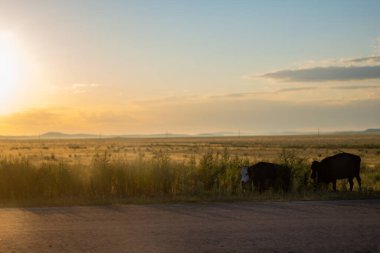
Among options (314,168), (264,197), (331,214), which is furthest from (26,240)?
(314,168)

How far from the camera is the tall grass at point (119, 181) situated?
15.3 m

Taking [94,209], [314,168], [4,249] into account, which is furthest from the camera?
[314,168]

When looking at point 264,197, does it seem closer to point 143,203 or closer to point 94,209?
point 143,203

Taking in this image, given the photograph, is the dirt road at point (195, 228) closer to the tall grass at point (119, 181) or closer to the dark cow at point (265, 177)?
the tall grass at point (119, 181)

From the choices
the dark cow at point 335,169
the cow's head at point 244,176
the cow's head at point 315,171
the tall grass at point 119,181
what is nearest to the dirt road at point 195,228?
the tall grass at point 119,181

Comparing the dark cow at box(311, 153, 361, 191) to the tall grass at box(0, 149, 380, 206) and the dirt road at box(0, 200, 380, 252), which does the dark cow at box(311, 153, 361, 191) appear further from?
the dirt road at box(0, 200, 380, 252)

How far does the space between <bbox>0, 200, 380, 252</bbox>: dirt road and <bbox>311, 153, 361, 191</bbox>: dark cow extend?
5.40 m

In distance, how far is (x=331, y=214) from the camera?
36.3 ft

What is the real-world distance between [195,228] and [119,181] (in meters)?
7.10

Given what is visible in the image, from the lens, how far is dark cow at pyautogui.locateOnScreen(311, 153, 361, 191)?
1791 cm

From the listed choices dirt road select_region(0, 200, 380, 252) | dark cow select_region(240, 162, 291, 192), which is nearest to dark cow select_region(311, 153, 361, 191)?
dark cow select_region(240, 162, 291, 192)

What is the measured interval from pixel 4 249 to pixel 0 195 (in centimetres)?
775

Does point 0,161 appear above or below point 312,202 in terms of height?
above

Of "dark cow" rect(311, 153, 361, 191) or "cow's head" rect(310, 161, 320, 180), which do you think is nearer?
"dark cow" rect(311, 153, 361, 191)
